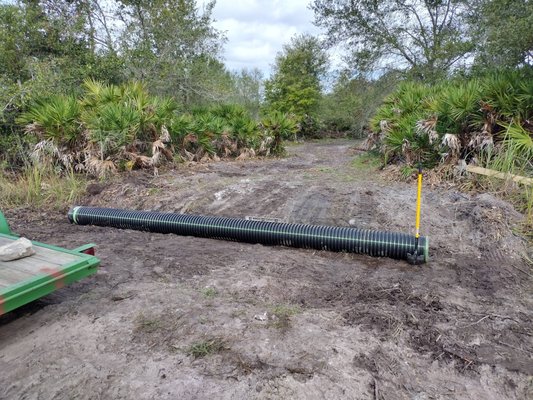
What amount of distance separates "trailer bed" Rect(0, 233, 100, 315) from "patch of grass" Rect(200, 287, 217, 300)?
0.93 metres

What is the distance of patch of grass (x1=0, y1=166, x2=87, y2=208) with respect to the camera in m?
6.36

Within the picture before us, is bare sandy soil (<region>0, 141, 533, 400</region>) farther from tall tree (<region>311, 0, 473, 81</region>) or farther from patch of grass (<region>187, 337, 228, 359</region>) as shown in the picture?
tall tree (<region>311, 0, 473, 81</region>)

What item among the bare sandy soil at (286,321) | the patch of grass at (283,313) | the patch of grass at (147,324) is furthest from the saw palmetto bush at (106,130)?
the patch of grass at (283,313)

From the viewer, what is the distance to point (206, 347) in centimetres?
232

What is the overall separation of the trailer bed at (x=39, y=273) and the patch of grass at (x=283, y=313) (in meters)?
1.50

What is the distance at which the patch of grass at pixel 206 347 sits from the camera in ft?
7.47

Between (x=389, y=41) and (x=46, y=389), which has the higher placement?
(x=389, y=41)

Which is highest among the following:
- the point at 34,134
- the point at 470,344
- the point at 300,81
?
the point at 300,81

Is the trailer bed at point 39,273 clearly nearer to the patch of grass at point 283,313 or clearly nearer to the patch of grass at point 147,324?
the patch of grass at point 147,324

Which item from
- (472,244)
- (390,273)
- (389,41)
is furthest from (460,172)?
(389,41)

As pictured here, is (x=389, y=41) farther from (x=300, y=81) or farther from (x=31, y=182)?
(x=31, y=182)

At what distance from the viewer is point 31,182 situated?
21.3ft

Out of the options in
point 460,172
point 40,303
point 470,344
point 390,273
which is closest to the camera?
point 470,344

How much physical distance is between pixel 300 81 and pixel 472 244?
20.5m
